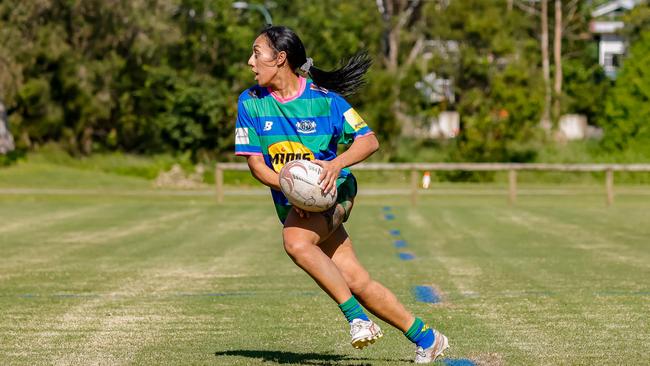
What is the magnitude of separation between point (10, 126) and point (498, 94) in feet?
69.4

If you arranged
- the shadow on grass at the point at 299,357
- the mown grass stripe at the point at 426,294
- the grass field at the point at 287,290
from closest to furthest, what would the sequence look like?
the shadow on grass at the point at 299,357, the grass field at the point at 287,290, the mown grass stripe at the point at 426,294

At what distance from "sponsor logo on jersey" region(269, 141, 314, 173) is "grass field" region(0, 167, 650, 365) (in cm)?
135

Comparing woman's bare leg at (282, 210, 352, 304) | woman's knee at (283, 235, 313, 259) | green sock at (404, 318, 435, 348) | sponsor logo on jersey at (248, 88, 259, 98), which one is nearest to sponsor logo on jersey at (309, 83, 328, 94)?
sponsor logo on jersey at (248, 88, 259, 98)

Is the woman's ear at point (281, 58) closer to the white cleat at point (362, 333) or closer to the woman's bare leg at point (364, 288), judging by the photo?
the woman's bare leg at point (364, 288)

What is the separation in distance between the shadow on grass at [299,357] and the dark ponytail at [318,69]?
63.6 inches

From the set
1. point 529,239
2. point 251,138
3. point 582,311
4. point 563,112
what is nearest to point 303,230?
point 251,138

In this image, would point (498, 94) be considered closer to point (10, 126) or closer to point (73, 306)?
point (10, 126)

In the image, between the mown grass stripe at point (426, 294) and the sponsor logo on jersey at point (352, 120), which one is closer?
the sponsor logo on jersey at point (352, 120)

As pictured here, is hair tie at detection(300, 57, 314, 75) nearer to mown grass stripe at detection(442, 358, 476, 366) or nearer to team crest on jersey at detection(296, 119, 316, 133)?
team crest on jersey at detection(296, 119, 316, 133)

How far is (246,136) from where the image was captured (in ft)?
22.1

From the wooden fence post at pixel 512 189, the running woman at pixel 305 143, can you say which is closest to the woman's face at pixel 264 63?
the running woman at pixel 305 143

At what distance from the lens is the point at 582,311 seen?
33.2 ft

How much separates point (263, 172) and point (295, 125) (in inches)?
12.0

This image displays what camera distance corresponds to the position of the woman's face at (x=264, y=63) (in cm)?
670
